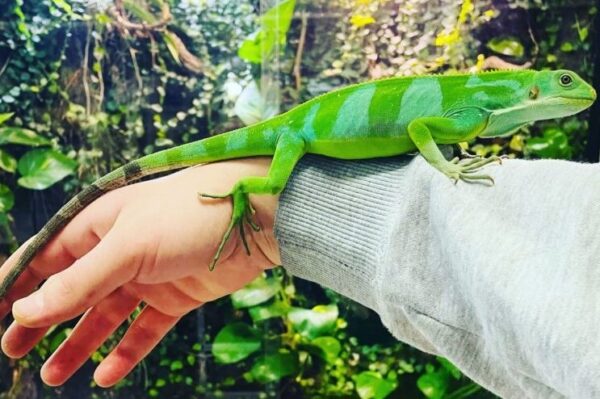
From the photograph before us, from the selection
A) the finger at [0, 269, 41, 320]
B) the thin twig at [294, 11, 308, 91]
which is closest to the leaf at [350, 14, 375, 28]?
the thin twig at [294, 11, 308, 91]

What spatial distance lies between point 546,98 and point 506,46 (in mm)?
1006

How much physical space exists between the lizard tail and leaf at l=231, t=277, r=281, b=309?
2.87ft

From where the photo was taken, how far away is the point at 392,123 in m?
0.87

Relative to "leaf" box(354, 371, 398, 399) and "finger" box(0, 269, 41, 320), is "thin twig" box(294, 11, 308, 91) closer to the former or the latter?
"leaf" box(354, 371, 398, 399)

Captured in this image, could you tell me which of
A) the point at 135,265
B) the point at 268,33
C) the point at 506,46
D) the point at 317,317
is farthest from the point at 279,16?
the point at 135,265

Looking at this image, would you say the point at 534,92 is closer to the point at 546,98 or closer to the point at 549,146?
the point at 546,98

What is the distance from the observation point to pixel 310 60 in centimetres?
179

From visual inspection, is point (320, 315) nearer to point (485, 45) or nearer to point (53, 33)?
point (485, 45)

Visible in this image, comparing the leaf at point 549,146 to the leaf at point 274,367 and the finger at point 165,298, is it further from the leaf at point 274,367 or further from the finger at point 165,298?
the finger at point 165,298

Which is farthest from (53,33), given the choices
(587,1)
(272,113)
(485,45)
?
(587,1)

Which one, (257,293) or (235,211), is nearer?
(235,211)

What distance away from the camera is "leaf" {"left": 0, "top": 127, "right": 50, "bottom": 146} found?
169cm

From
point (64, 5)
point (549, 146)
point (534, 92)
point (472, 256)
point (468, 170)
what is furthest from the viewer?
point (549, 146)

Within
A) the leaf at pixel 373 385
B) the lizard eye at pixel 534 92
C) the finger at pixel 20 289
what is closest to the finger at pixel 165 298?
the finger at pixel 20 289
